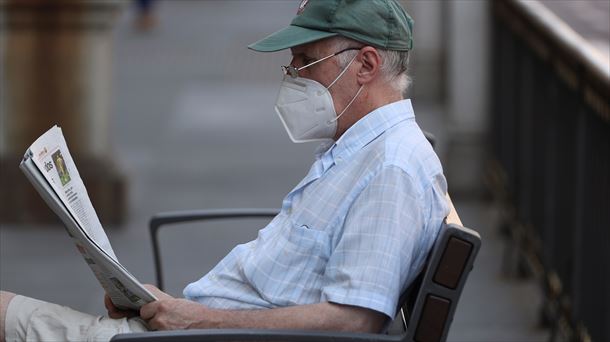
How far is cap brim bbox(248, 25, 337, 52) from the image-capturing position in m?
3.43

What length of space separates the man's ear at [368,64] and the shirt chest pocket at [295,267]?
41 centimetres

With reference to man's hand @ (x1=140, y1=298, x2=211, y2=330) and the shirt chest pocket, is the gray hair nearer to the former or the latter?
the shirt chest pocket

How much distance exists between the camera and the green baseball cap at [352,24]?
3.43 meters

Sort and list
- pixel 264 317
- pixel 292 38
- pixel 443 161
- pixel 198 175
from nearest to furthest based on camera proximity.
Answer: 1. pixel 264 317
2. pixel 292 38
3. pixel 443 161
4. pixel 198 175

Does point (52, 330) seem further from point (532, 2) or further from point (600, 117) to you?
point (532, 2)

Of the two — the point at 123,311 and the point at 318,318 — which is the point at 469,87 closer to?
the point at 123,311

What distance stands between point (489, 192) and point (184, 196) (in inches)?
78.4

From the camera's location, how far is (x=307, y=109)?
141 inches

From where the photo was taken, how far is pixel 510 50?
7926mm

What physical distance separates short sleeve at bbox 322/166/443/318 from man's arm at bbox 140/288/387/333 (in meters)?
0.04

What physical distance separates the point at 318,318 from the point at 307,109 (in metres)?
0.59

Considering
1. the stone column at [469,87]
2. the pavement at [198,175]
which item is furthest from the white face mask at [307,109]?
the stone column at [469,87]

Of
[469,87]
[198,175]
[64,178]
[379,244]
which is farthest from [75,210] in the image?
[198,175]

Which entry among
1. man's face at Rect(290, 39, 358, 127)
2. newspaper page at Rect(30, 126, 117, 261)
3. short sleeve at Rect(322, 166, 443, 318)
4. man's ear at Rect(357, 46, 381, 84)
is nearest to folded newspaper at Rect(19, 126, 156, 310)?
newspaper page at Rect(30, 126, 117, 261)
